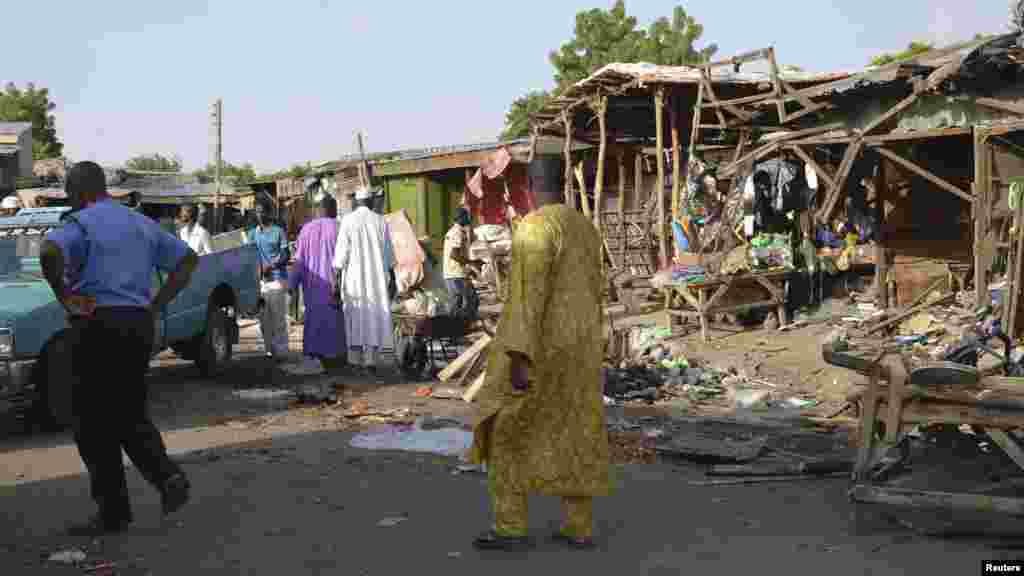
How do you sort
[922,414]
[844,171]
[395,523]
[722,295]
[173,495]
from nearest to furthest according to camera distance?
[922,414]
[173,495]
[395,523]
[844,171]
[722,295]

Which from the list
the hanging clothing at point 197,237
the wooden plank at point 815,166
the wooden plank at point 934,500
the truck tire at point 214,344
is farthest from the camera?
the hanging clothing at point 197,237

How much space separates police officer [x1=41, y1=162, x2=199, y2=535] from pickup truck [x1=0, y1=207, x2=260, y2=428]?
16 centimetres

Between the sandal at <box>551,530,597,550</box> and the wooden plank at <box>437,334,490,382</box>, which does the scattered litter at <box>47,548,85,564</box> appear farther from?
the wooden plank at <box>437,334,490,382</box>

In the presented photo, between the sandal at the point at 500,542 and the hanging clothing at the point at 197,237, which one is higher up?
the hanging clothing at the point at 197,237

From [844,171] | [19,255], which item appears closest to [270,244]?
[19,255]

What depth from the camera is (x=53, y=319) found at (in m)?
8.10

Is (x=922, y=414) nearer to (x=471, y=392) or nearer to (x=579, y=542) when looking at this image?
(x=579, y=542)

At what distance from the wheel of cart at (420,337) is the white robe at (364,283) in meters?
0.19

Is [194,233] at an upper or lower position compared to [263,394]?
upper

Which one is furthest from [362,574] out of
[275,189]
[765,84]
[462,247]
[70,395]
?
[275,189]

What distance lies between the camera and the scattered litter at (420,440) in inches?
Result: 290

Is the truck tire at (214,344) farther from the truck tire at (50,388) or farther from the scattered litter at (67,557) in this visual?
the scattered litter at (67,557)

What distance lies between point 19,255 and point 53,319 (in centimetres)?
145

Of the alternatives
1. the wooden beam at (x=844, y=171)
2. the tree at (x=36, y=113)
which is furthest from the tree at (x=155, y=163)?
the wooden beam at (x=844, y=171)
